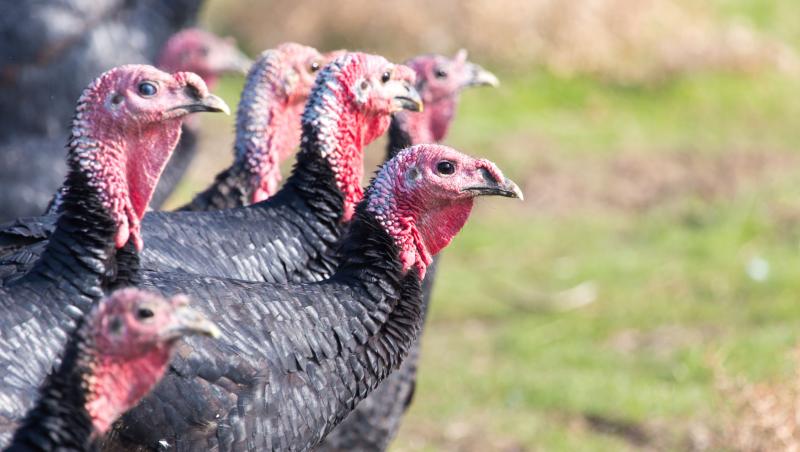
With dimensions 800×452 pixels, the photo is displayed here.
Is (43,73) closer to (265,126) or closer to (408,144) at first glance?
(265,126)

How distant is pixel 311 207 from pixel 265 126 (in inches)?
30.3

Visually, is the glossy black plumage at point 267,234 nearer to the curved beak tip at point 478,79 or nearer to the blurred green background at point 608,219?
the curved beak tip at point 478,79

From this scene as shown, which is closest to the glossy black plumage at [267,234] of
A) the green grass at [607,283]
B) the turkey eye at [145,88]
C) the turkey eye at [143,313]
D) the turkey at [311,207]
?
the turkey at [311,207]

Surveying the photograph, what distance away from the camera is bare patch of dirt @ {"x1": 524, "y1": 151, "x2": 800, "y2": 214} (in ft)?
33.7

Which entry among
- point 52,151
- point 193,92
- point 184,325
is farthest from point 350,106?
point 52,151

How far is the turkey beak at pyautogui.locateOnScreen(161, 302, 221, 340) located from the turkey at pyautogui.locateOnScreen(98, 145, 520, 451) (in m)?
0.76

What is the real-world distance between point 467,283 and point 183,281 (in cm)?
510

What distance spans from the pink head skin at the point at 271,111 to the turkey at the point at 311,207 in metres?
0.50

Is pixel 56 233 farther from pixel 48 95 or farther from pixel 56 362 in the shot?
pixel 48 95

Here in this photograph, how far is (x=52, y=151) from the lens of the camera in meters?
6.90

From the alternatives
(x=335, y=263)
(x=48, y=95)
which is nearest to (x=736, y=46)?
(x=48, y=95)

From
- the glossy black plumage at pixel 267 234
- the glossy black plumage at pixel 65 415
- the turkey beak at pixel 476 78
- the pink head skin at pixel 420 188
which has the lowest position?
the glossy black plumage at pixel 65 415

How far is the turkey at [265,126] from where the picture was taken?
16.9ft

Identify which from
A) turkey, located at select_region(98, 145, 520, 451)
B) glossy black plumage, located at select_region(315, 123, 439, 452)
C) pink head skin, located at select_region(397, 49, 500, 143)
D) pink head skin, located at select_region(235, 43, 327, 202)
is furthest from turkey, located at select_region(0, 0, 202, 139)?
turkey, located at select_region(98, 145, 520, 451)
